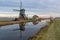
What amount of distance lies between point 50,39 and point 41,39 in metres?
1.41

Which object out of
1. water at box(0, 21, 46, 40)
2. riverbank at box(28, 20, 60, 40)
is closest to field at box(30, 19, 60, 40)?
riverbank at box(28, 20, 60, 40)

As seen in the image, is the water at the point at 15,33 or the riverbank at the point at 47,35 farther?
the water at the point at 15,33

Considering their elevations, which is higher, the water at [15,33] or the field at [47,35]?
the field at [47,35]

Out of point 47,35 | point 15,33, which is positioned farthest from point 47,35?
point 15,33

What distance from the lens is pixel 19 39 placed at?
16875mm

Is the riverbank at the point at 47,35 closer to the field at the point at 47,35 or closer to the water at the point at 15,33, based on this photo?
the field at the point at 47,35

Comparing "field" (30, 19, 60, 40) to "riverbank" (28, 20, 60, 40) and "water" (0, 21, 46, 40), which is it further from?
"water" (0, 21, 46, 40)

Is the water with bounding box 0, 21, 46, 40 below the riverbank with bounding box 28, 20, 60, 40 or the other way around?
below

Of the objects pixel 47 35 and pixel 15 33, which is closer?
pixel 47 35

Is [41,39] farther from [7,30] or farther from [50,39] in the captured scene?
[7,30]

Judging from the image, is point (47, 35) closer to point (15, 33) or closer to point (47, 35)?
point (47, 35)

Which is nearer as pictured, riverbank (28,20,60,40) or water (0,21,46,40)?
riverbank (28,20,60,40)

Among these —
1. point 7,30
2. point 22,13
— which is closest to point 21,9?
point 22,13

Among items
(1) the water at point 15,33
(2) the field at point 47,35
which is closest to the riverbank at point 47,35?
(2) the field at point 47,35
